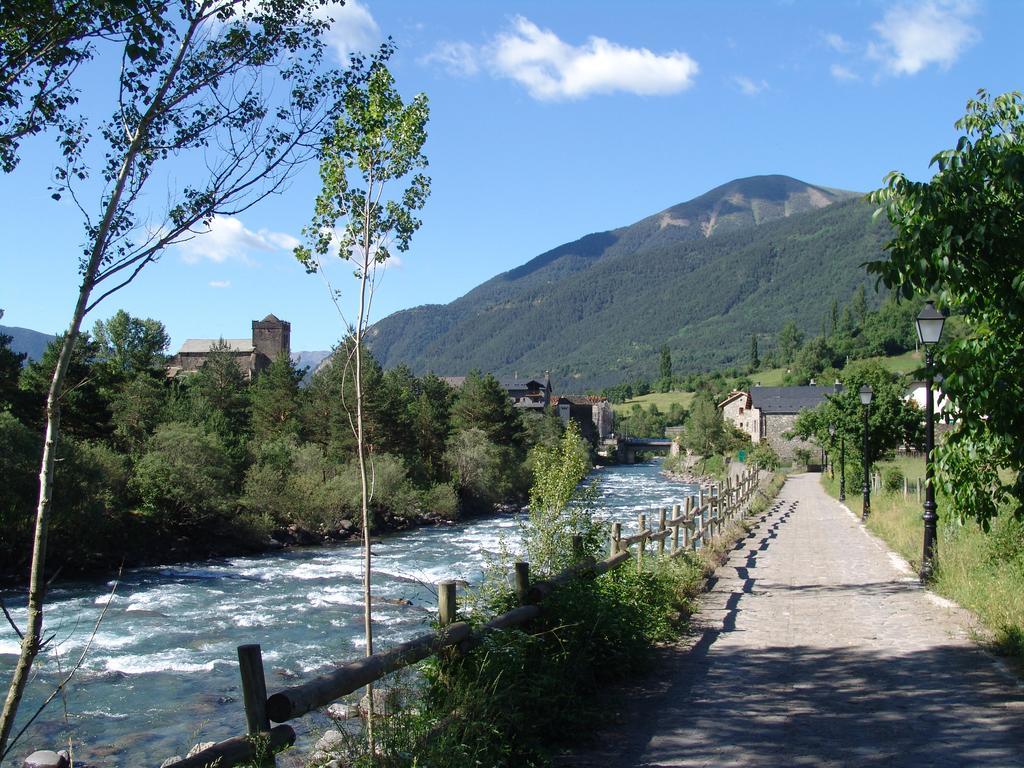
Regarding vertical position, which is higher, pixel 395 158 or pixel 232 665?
pixel 395 158

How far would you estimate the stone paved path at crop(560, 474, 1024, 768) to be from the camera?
5.56 metres

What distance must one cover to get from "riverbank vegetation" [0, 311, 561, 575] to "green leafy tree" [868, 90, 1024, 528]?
19.7 ft

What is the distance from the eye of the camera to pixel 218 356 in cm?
6731

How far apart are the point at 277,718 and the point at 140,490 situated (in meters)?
29.6

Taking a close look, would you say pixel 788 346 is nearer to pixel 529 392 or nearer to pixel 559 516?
pixel 529 392

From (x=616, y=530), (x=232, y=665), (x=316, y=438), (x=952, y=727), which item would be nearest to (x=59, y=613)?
(x=232, y=665)

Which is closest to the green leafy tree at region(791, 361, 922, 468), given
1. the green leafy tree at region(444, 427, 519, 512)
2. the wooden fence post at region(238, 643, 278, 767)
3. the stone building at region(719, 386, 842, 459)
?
the green leafy tree at region(444, 427, 519, 512)

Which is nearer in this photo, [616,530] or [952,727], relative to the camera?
[952,727]

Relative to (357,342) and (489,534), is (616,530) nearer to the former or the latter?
(357,342)

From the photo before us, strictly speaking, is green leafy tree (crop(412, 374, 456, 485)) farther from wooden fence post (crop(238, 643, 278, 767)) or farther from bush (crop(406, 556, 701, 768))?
wooden fence post (crop(238, 643, 278, 767))

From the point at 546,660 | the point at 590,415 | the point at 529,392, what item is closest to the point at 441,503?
the point at 546,660

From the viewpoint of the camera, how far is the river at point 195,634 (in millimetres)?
11477

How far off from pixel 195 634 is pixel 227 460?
19.4 m

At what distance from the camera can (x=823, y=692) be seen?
6.99m
